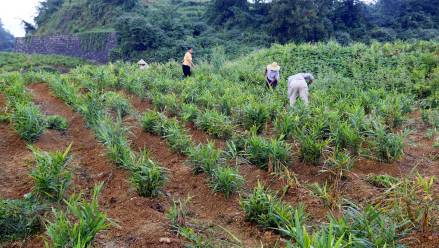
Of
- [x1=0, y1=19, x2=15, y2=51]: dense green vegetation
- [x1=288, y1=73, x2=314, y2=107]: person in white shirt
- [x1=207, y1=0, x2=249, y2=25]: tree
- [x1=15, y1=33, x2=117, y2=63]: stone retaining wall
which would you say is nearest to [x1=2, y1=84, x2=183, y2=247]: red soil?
[x1=288, y1=73, x2=314, y2=107]: person in white shirt

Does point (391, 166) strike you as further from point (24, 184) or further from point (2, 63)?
point (2, 63)

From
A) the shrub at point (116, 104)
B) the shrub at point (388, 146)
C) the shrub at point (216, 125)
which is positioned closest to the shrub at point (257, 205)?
the shrub at point (388, 146)

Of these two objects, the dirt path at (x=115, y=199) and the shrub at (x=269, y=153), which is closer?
the dirt path at (x=115, y=199)

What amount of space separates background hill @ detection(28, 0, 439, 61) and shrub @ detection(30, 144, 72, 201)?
851 inches

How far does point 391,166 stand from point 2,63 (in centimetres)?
2947

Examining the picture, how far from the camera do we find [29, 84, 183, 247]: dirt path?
3133mm

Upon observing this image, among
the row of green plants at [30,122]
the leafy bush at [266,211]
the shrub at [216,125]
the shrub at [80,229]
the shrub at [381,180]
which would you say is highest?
the row of green plants at [30,122]

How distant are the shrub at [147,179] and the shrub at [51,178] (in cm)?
64

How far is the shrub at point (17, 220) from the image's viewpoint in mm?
3031

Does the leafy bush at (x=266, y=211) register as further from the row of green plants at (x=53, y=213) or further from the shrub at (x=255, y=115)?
the shrub at (x=255, y=115)

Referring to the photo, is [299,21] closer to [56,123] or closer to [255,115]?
[255,115]

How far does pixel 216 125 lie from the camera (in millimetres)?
5840

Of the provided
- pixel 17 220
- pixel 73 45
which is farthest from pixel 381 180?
pixel 73 45

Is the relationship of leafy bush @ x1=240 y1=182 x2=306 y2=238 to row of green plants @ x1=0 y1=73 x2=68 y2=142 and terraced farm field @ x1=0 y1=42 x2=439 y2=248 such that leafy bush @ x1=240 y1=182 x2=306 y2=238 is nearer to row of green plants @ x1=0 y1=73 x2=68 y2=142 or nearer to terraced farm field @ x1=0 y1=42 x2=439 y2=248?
terraced farm field @ x1=0 y1=42 x2=439 y2=248
